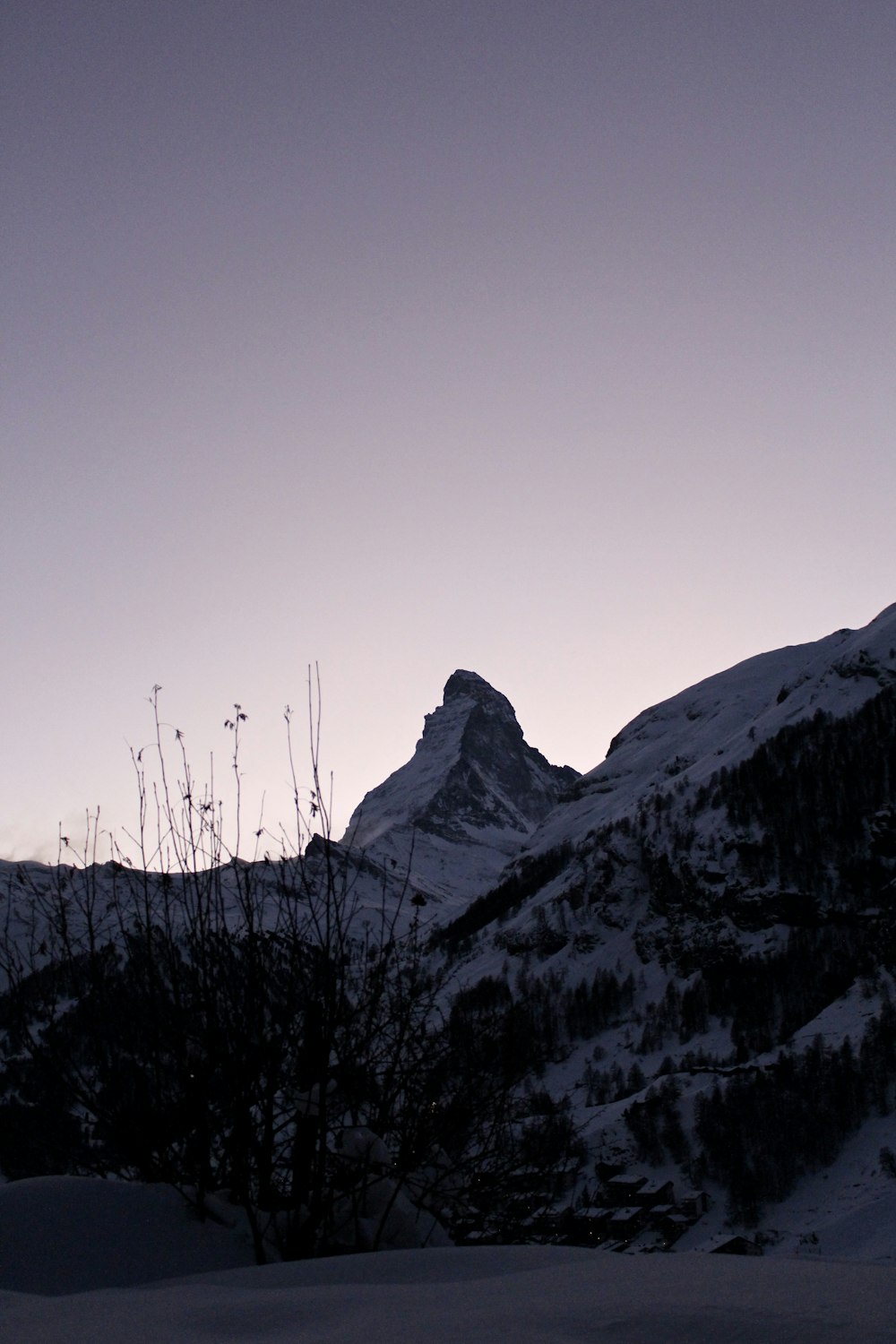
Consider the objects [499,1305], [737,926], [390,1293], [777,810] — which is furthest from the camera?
[777,810]

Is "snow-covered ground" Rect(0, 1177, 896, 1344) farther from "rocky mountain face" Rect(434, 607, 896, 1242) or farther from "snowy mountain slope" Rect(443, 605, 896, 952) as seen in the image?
"snowy mountain slope" Rect(443, 605, 896, 952)

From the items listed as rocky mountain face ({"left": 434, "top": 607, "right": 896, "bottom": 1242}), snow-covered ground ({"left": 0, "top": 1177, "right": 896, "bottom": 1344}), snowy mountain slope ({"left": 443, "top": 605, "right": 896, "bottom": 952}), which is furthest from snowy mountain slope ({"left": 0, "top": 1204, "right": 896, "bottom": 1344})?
snowy mountain slope ({"left": 443, "top": 605, "right": 896, "bottom": 952})

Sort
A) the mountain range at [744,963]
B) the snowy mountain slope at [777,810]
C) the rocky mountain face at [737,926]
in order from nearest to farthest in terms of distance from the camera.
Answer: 1. the mountain range at [744,963]
2. the rocky mountain face at [737,926]
3. the snowy mountain slope at [777,810]

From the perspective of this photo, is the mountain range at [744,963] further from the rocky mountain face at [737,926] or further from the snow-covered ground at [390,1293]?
the snow-covered ground at [390,1293]

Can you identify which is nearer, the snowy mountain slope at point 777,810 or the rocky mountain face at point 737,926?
the rocky mountain face at point 737,926

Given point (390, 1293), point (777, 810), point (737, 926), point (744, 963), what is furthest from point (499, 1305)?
point (777, 810)

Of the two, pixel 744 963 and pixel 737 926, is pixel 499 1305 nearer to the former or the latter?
pixel 744 963

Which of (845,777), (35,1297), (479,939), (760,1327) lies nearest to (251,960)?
(35,1297)

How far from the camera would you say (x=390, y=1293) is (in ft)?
14.6

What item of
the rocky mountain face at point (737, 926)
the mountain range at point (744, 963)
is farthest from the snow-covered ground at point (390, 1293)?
the rocky mountain face at point (737, 926)

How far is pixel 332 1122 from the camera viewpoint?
329 inches

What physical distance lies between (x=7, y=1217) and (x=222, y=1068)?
1785 millimetres

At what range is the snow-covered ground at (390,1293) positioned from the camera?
3531mm

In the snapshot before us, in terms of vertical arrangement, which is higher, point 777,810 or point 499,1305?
point 777,810
